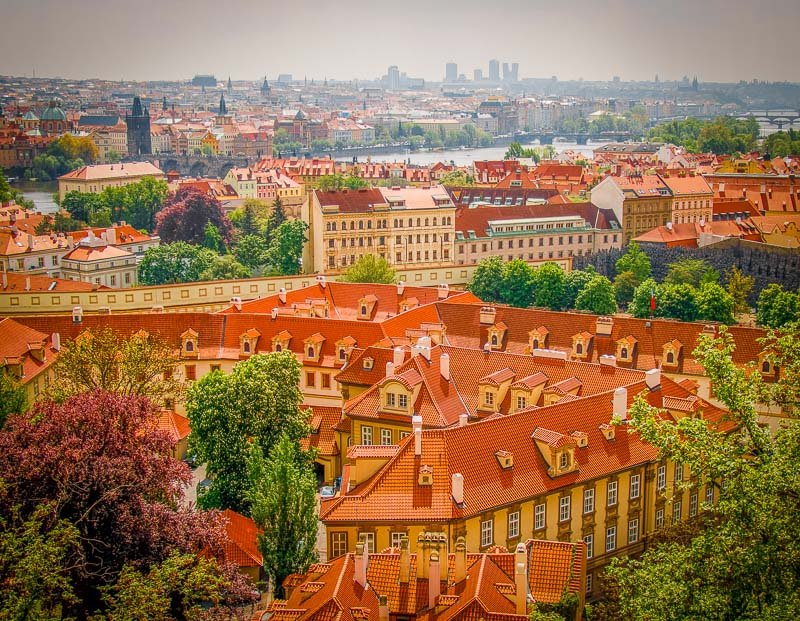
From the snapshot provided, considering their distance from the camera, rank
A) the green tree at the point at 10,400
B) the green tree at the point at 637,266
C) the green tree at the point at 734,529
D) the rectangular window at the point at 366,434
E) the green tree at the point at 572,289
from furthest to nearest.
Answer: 1. the green tree at the point at 637,266
2. the green tree at the point at 572,289
3. the rectangular window at the point at 366,434
4. the green tree at the point at 10,400
5. the green tree at the point at 734,529

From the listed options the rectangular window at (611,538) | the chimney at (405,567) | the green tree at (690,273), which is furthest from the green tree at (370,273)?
the chimney at (405,567)

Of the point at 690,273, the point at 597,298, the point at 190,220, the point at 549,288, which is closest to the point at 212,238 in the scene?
the point at 190,220

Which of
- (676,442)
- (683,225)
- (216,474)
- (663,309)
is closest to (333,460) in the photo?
(216,474)

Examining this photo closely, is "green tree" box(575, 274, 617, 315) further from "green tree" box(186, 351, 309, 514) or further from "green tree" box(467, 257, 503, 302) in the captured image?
"green tree" box(186, 351, 309, 514)

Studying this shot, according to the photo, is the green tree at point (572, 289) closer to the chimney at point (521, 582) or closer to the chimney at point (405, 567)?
Answer: the chimney at point (405, 567)

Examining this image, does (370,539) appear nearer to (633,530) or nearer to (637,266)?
(633,530)
